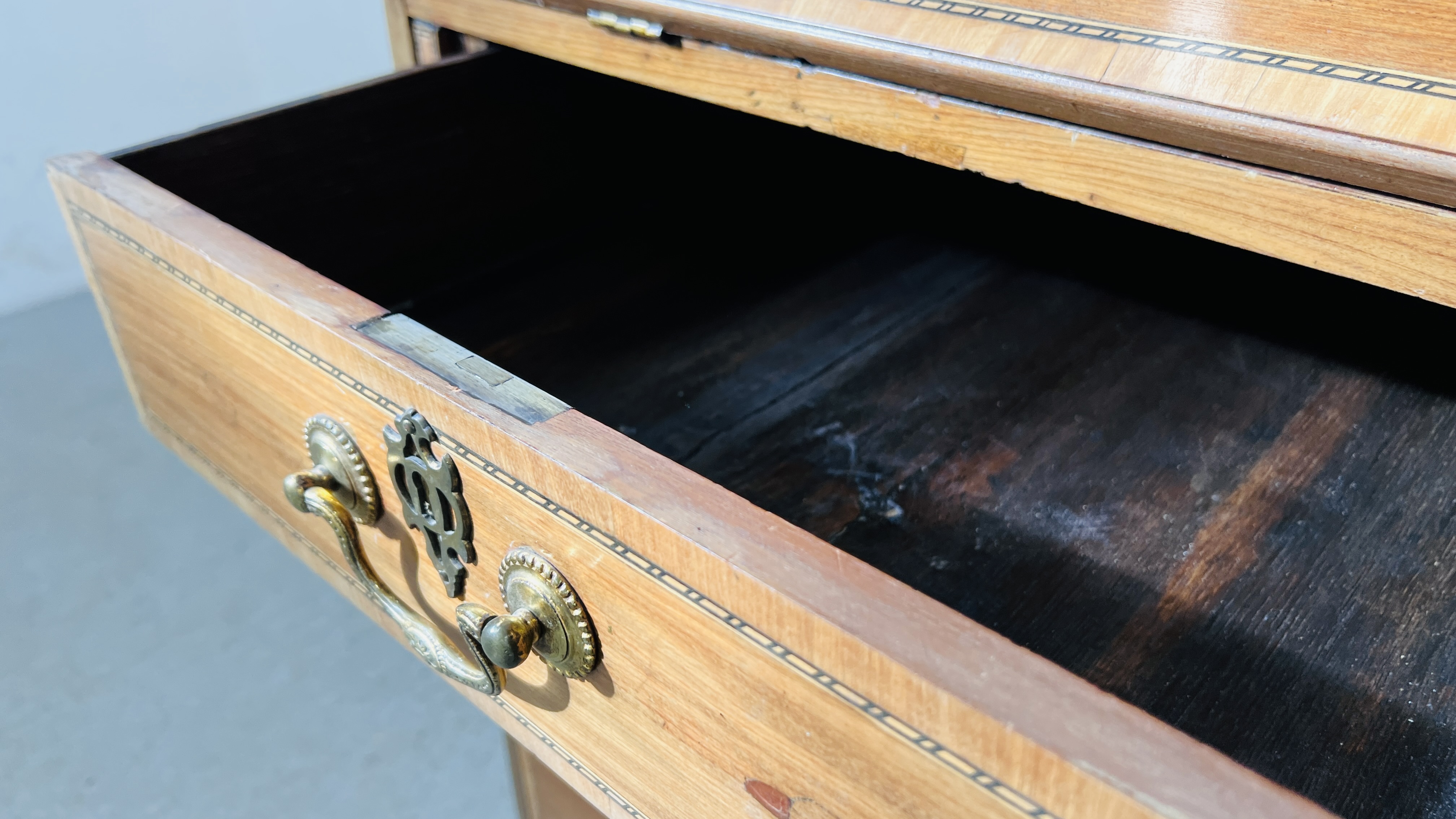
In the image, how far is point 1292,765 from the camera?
0.41m

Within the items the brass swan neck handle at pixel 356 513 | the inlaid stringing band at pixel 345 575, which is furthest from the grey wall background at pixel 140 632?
the brass swan neck handle at pixel 356 513

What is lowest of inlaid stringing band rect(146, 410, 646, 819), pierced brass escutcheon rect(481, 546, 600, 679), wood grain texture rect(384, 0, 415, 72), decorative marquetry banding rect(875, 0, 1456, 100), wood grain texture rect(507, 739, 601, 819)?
wood grain texture rect(507, 739, 601, 819)

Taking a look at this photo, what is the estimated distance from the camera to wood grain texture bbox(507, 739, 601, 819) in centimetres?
75

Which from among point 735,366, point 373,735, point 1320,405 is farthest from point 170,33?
point 1320,405

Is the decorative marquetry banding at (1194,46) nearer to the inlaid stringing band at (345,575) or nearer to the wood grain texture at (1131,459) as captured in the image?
the wood grain texture at (1131,459)

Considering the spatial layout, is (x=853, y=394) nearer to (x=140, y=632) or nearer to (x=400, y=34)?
(x=400, y=34)

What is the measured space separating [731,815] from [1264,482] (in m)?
0.35

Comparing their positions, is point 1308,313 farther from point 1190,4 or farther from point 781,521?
point 781,521

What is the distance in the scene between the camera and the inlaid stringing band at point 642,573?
0.88ft

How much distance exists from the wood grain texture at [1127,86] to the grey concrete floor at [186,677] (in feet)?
2.57

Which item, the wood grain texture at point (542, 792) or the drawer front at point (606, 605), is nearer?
the drawer front at point (606, 605)

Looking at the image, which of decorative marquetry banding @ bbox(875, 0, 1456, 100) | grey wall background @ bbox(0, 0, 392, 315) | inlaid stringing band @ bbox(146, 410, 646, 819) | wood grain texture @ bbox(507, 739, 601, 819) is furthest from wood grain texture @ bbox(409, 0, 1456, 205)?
grey wall background @ bbox(0, 0, 392, 315)

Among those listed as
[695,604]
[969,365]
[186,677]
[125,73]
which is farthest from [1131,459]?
[125,73]

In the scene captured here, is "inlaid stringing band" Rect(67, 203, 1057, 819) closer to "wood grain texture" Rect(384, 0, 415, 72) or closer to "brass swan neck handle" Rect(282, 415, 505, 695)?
"brass swan neck handle" Rect(282, 415, 505, 695)
